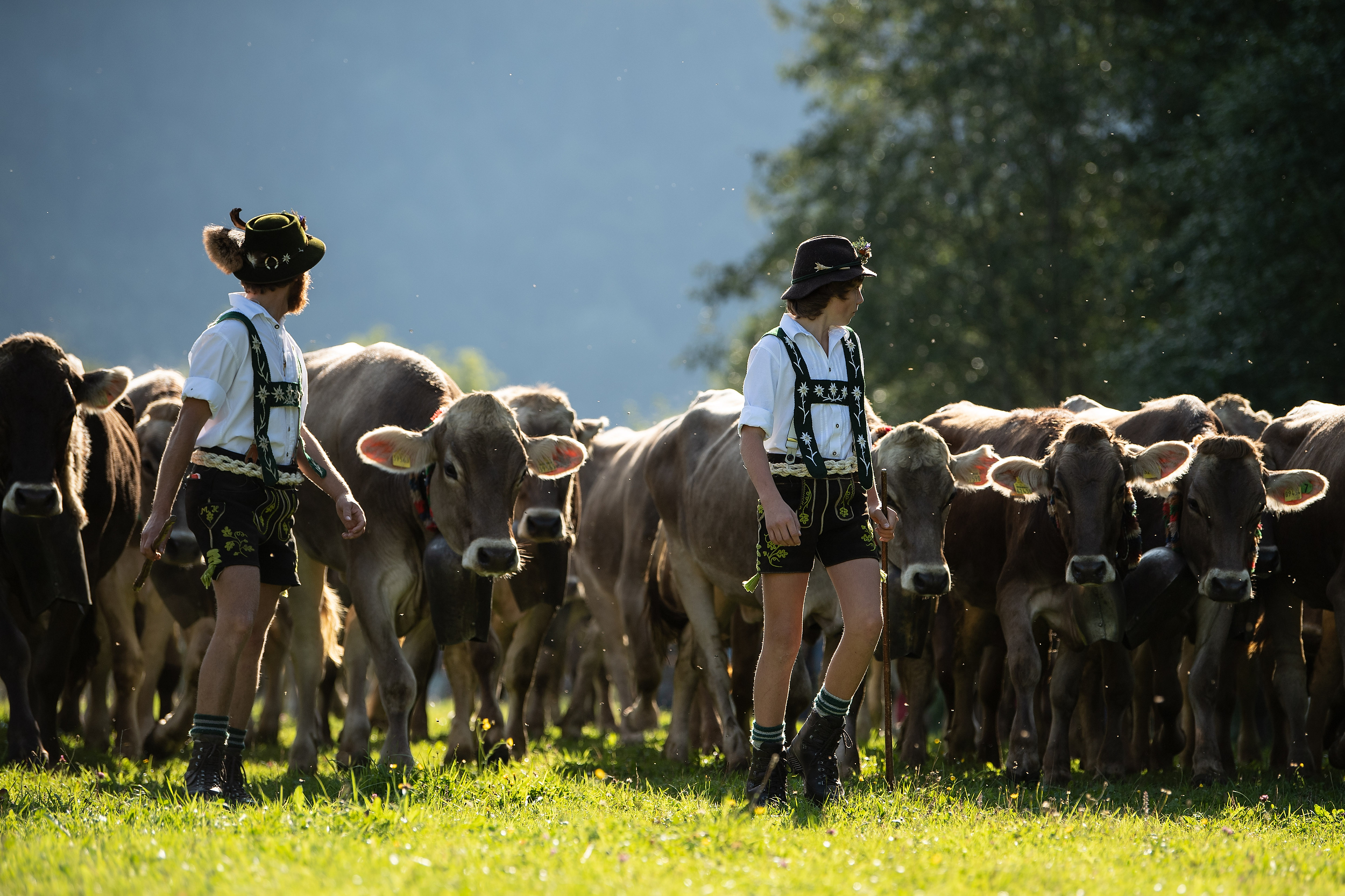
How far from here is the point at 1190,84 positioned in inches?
794

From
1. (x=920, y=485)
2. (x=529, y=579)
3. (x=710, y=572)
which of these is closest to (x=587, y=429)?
(x=529, y=579)

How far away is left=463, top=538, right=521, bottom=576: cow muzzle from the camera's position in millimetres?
6641

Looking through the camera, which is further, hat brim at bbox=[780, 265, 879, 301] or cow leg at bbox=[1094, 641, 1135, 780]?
cow leg at bbox=[1094, 641, 1135, 780]

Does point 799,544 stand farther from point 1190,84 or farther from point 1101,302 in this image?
point 1101,302

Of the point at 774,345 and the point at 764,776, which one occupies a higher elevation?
the point at 774,345

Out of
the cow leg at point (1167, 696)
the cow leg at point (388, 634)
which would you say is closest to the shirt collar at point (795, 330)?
the cow leg at point (388, 634)

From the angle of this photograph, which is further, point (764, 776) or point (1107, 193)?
point (1107, 193)

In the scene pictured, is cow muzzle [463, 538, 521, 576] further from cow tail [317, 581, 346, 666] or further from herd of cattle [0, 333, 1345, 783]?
cow tail [317, 581, 346, 666]

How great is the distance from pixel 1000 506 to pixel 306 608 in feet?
15.2

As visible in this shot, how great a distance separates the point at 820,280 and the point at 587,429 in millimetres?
5483

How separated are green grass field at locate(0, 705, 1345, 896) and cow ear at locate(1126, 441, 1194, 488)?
77.0 inches

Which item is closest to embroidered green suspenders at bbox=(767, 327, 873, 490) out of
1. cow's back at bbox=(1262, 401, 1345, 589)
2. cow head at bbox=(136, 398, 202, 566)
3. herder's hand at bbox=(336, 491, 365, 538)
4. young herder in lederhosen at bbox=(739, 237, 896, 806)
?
young herder in lederhosen at bbox=(739, 237, 896, 806)

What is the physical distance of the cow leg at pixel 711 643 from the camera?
7.61 metres

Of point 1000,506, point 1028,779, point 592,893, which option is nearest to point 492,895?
point 592,893
